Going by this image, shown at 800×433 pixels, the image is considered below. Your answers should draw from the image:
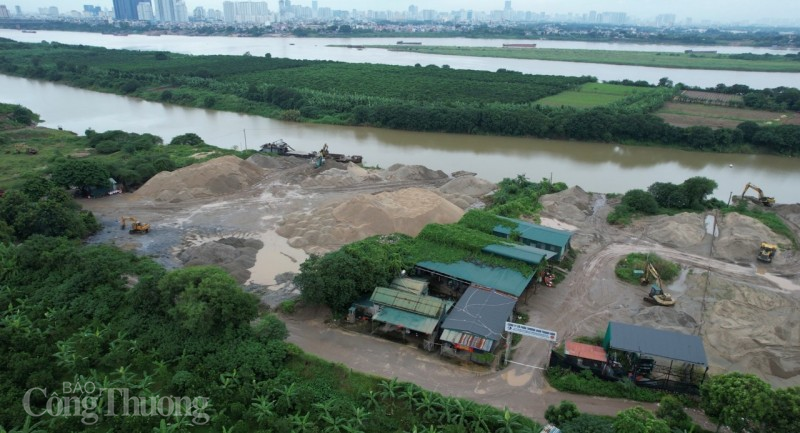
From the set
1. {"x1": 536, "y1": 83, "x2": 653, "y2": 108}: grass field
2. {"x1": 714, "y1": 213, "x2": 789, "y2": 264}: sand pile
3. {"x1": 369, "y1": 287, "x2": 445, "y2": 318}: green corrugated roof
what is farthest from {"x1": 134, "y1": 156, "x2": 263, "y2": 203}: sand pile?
{"x1": 536, "y1": 83, "x2": 653, "y2": 108}: grass field

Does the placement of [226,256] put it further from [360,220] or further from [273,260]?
[360,220]

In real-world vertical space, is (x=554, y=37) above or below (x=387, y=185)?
above

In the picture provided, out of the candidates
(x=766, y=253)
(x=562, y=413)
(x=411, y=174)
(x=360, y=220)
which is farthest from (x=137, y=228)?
(x=766, y=253)

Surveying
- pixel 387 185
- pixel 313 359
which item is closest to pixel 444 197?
pixel 387 185

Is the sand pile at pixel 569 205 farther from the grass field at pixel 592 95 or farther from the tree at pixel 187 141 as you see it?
the tree at pixel 187 141

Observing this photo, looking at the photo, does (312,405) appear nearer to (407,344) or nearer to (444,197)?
(407,344)

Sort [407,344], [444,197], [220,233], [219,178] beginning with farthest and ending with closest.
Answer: [219,178] → [444,197] → [220,233] → [407,344]

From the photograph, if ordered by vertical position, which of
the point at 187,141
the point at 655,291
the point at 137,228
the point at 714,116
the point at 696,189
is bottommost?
the point at 655,291
